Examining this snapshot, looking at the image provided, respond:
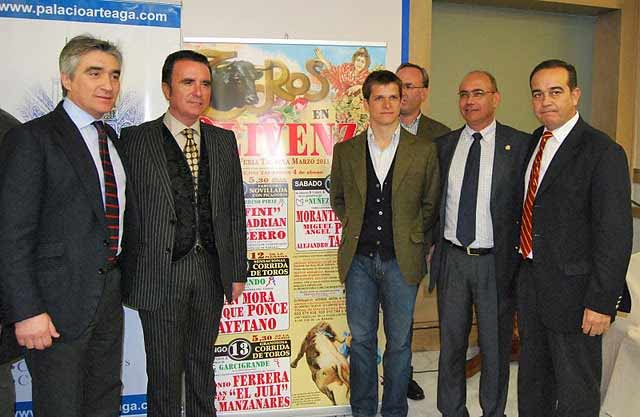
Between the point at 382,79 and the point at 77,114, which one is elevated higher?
the point at 382,79

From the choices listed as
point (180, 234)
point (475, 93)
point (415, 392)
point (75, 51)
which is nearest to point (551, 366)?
point (415, 392)

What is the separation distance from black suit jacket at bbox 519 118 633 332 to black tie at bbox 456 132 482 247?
11.5 inches

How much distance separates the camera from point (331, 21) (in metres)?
2.73

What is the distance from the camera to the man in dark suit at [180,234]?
2025mm

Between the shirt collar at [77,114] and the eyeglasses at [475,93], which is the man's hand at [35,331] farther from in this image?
the eyeglasses at [475,93]

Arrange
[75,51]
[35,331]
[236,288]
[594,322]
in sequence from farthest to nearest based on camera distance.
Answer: [236,288] < [594,322] < [75,51] < [35,331]

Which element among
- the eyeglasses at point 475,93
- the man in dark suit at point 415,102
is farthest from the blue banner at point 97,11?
the eyeglasses at point 475,93

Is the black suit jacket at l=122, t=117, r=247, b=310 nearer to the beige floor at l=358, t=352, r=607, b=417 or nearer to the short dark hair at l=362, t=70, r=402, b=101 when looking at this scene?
the short dark hair at l=362, t=70, r=402, b=101

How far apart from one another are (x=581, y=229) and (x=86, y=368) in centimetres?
184

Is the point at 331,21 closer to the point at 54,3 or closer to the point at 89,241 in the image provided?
the point at 54,3

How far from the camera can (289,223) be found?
107 inches

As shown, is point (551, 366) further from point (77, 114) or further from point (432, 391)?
point (77, 114)

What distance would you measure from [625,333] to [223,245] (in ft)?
6.61

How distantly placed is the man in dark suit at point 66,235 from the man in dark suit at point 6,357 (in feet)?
0.34
